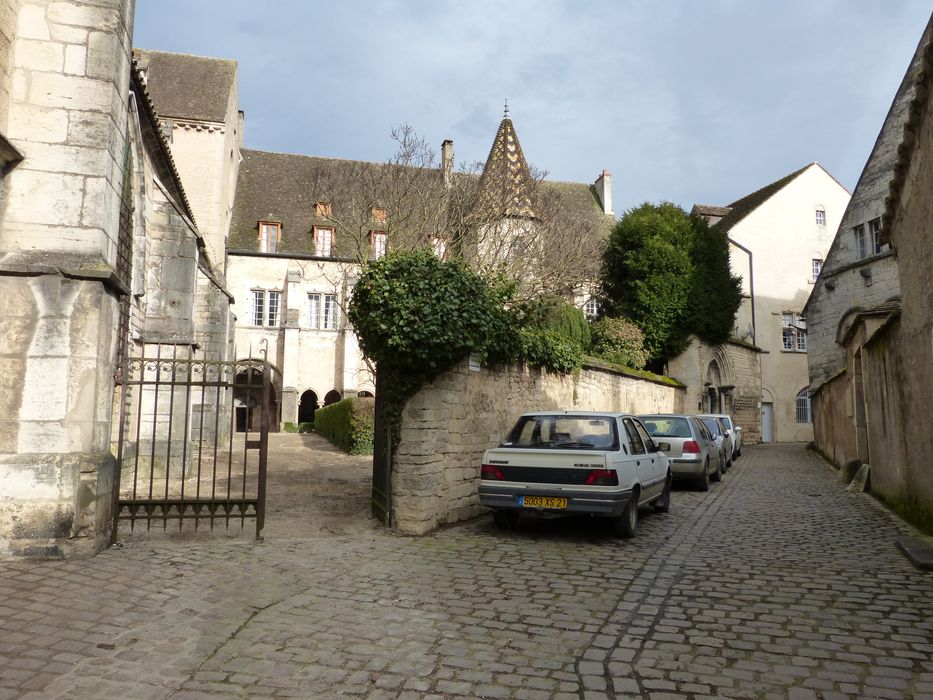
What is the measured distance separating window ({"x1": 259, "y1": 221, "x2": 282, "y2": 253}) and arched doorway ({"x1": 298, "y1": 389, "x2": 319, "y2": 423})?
7.72 m

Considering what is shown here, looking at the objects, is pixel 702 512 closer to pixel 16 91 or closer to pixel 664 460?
pixel 664 460

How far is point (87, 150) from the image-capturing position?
23.4ft

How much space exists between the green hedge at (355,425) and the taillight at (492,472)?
9734mm

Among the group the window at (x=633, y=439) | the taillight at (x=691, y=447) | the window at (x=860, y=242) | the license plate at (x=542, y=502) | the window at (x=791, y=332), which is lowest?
the license plate at (x=542, y=502)

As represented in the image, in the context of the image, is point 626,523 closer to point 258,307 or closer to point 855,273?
point 855,273

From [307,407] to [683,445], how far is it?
88.2ft

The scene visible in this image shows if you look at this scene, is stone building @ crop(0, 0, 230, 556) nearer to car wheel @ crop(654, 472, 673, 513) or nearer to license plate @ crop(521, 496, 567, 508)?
license plate @ crop(521, 496, 567, 508)

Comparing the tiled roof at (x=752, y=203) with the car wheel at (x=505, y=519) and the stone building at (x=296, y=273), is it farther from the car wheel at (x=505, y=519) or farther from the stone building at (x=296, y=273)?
the car wheel at (x=505, y=519)

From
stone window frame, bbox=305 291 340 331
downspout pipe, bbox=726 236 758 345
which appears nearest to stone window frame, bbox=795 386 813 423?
downspout pipe, bbox=726 236 758 345

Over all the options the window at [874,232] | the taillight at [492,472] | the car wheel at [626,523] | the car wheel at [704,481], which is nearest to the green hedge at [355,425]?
the car wheel at [704,481]

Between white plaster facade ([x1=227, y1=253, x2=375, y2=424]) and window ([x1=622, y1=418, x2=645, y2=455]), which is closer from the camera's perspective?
window ([x1=622, y1=418, x2=645, y2=455])

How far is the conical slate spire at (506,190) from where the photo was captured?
2009 centimetres

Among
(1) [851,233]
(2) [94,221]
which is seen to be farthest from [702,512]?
(1) [851,233]

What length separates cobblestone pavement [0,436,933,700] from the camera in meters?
3.99
